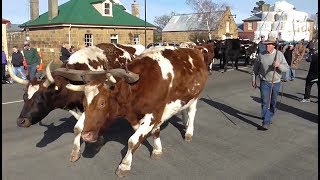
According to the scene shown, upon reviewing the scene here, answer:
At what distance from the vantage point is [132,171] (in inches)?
234

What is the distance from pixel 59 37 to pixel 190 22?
106 feet

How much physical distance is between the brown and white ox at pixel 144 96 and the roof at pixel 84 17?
2886 centimetres

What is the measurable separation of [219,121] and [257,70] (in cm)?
158

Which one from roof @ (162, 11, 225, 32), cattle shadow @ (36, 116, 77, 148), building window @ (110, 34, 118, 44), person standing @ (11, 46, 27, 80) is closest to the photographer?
cattle shadow @ (36, 116, 77, 148)

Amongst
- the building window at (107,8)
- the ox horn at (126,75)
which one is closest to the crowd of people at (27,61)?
the ox horn at (126,75)

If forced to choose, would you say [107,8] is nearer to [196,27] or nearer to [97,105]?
[196,27]

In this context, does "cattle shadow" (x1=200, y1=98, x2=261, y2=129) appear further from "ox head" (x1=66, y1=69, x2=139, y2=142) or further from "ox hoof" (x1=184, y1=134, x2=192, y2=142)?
"ox head" (x1=66, y1=69, x2=139, y2=142)

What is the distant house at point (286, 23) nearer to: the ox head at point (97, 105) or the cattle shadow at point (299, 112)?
the cattle shadow at point (299, 112)

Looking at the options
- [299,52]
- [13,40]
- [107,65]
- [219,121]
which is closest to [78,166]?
[107,65]

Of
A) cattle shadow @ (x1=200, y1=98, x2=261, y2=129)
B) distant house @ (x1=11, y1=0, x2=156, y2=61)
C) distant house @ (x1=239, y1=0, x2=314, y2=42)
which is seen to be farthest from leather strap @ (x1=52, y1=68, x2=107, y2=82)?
distant house @ (x1=239, y1=0, x2=314, y2=42)

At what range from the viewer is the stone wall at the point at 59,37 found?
1359 inches

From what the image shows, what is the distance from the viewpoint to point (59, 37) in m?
34.7

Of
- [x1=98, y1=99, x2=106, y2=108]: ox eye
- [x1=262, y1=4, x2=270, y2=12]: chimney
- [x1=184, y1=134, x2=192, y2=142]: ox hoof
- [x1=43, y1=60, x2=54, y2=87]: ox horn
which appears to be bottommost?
[x1=184, y1=134, x2=192, y2=142]: ox hoof

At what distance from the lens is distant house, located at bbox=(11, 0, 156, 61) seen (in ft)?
114
